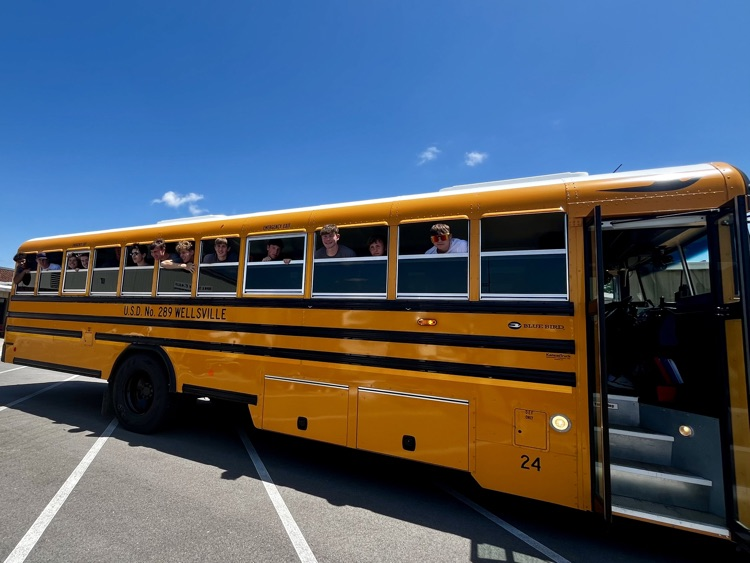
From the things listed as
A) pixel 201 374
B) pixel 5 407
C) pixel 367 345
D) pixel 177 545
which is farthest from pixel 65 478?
pixel 5 407

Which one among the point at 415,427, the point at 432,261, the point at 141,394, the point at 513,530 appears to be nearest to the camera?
the point at 513,530

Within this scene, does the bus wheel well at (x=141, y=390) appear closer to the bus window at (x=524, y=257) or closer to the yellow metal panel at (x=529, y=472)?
the yellow metal panel at (x=529, y=472)

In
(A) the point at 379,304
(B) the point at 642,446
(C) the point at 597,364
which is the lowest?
(B) the point at 642,446

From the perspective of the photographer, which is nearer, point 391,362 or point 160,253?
point 391,362

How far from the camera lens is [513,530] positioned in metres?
3.05

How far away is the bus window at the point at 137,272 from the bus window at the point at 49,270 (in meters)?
1.75

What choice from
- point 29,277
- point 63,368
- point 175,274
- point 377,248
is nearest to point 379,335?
point 377,248

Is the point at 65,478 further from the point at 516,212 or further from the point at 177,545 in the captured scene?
the point at 516,212

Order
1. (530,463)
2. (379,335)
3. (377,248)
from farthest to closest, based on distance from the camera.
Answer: (377,248) < (379,335) < (530,463)

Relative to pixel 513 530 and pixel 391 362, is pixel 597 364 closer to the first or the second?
pixel 513 530

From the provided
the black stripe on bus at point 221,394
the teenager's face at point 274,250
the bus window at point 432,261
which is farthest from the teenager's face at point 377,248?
the black stripe on bus at point 221,394

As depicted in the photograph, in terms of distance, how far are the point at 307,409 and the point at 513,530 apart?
2.06m

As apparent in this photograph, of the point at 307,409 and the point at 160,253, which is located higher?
the point at 160,253

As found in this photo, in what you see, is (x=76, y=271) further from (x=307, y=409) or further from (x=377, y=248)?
(x=377, y=248)
